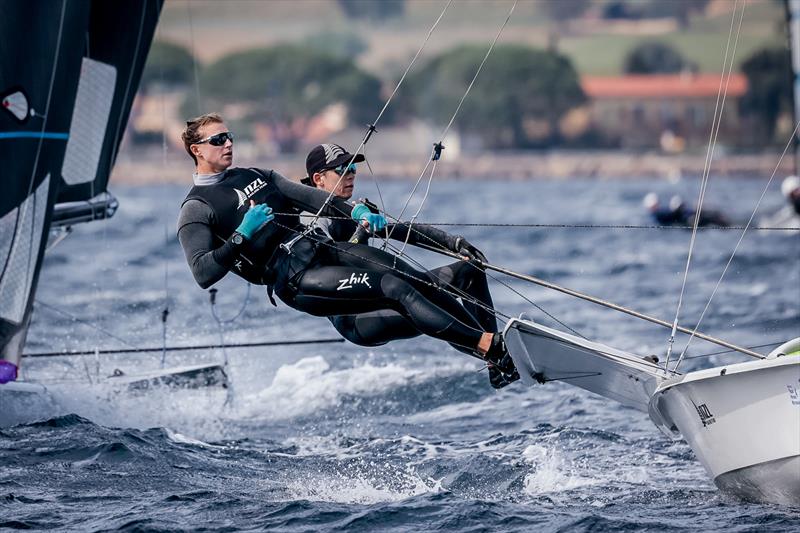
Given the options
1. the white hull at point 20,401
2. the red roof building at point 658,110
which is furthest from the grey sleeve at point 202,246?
the red roof building at point 658,110

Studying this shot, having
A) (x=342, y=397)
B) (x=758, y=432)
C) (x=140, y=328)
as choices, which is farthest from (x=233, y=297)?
(x=758, y=432)

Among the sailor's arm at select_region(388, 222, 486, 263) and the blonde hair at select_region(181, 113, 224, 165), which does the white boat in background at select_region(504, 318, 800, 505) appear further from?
the blonde hair at select_region(181, 113, 224, 165)

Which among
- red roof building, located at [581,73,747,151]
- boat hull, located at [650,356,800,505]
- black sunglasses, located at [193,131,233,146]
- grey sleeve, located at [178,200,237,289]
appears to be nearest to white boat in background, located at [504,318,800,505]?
boat hull, located at [650,356,800,505]

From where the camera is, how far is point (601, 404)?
7.84 metres

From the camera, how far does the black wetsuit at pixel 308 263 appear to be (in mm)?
5379

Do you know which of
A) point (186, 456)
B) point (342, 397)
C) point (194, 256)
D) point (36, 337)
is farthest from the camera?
point (36, 337)

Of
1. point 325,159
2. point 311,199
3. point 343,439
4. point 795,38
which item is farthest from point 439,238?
point 795,38

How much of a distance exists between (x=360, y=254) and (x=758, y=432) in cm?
180

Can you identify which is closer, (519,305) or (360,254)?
(360,254)

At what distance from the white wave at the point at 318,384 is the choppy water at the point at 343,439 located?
0.02m

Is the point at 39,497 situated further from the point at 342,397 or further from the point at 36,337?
the point at 36,337

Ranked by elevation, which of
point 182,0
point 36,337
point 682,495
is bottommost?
point 682,495

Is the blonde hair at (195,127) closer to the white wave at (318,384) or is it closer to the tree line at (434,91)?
the white wave at (318,384)

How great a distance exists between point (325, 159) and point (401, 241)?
2.07 ft
